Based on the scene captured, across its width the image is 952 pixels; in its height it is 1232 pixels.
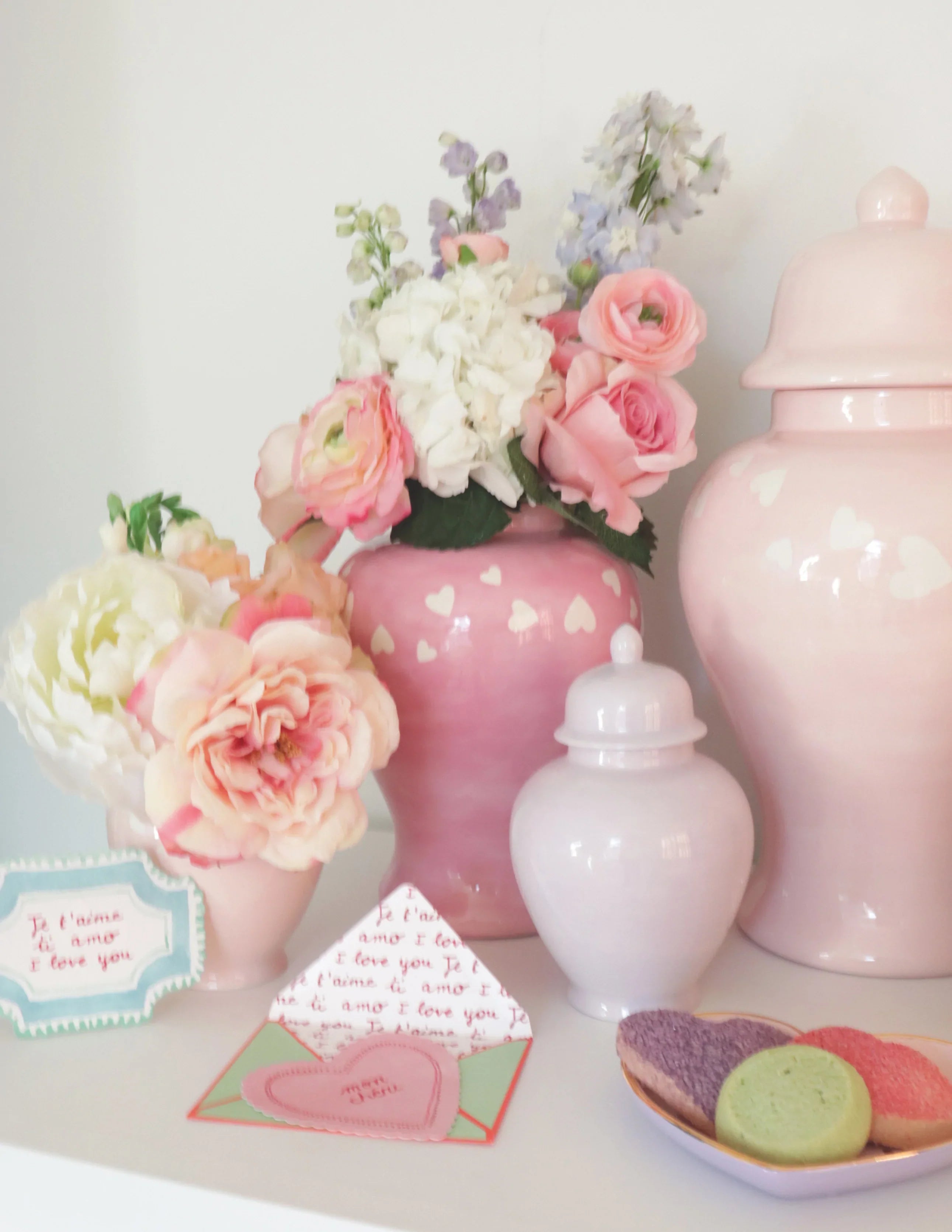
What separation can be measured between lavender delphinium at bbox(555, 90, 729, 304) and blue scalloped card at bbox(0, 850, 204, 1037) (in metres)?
0.45

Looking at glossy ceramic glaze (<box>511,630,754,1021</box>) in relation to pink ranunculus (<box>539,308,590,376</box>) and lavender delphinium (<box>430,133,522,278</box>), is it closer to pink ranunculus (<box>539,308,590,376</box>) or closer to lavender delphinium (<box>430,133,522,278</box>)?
pink ranunculus (<box>539,308,590,376</box>)

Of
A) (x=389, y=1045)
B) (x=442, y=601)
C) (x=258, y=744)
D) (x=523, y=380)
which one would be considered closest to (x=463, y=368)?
(x=523, y=380)

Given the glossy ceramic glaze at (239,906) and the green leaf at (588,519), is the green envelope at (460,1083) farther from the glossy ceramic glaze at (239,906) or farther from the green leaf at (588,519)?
the green leaf at (588,519)

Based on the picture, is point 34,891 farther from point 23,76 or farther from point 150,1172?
point 23,76

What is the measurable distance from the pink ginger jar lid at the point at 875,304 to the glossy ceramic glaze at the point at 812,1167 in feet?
1.25

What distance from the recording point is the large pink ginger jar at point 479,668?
2.18 ft

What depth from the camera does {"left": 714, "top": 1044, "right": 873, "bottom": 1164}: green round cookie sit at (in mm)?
425

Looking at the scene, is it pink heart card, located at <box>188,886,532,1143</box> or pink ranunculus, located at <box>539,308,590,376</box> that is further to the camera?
pink ranunculus, located at <box>539,308,590,376</box>

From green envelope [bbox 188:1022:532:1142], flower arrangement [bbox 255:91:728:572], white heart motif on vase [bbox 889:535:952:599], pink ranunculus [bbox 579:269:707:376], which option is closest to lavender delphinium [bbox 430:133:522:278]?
flower arrangement [bbox 255:91:728:572]

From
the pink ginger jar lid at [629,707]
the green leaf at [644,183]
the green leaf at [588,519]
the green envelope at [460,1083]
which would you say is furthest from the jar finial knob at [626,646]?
the green leaf at [644,183]

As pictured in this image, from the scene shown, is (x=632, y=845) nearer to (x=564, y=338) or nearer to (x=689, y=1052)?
(x=689, y=1052)

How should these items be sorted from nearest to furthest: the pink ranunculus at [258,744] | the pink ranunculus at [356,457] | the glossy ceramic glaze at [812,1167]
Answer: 1. the glossy ceramic glaze at [812,1167]
2. the pink ranunculus at [258,744]
3. the pink ranunculus at [356,457]

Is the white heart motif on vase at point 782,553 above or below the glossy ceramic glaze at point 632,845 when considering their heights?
above

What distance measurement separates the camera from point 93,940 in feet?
1.92
